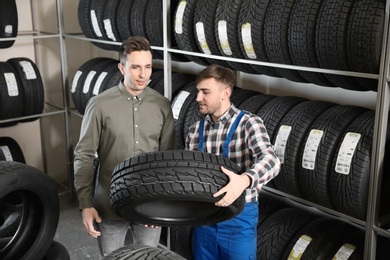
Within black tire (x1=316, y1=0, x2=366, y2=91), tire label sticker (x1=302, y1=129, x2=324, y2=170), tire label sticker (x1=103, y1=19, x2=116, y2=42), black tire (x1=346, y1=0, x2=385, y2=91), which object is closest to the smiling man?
tire label sticker (x1=302, y1=129, x2=324, y2=170)

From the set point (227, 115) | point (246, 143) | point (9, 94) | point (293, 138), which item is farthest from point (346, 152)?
point (9, 94)

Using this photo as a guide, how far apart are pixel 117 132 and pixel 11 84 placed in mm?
2188

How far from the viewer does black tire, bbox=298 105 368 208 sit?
2305 millimetres

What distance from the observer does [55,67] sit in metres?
5.00

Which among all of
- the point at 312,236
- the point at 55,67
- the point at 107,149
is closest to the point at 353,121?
the point at 312,236

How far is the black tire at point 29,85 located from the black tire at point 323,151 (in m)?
2.81

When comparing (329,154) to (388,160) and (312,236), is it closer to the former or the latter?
(388,160)

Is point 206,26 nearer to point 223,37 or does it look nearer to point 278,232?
point 223,37

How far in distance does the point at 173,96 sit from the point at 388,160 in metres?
1.61

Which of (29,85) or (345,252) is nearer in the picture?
(345,252)

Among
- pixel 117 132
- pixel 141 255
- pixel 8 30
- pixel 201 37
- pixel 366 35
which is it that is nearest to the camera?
pixel 141 255

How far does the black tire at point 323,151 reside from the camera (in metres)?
2.30

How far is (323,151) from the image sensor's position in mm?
2322

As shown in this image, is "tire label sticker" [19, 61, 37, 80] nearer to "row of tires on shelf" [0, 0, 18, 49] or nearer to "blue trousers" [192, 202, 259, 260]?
"row of tires on shelf" [0, 0, 18, 49]
